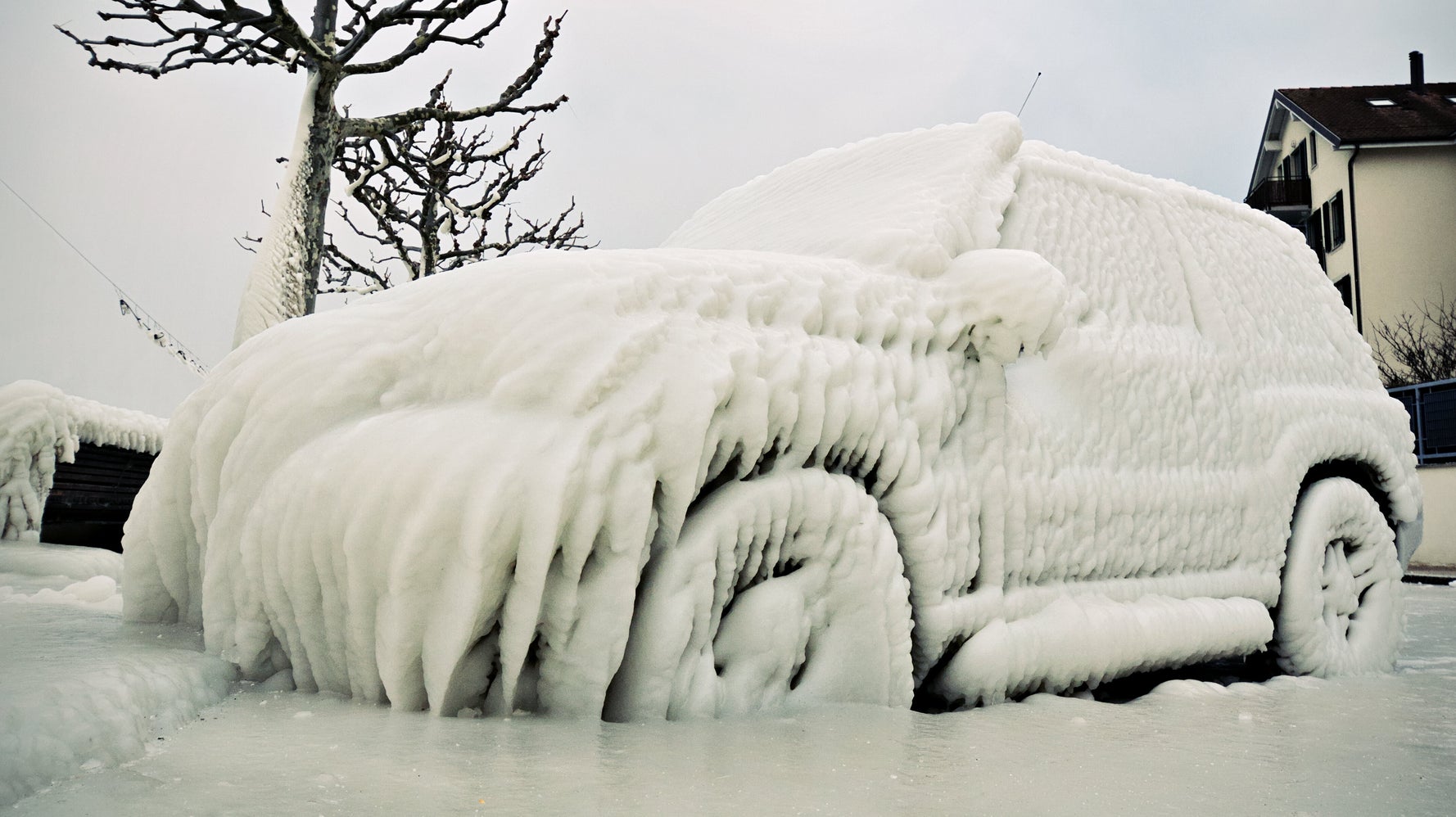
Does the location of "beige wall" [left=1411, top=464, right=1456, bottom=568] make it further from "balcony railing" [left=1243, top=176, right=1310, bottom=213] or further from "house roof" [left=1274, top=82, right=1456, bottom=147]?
"balcony railing" [left=1243, top=176, right=1310, bottom=213]

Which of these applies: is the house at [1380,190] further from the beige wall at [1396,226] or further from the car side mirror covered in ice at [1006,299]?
the car side mirror covered in ice at [1006,299]

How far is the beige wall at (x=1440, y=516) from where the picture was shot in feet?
32.8

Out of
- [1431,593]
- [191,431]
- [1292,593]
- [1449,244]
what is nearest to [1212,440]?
[1292,593]

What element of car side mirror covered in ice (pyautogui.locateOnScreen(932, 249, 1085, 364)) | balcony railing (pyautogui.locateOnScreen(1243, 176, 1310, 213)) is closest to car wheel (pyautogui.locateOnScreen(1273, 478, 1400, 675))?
car side mirror covered in ice (pyautogui.locateOnScreen(932, 249, 1085, 364))

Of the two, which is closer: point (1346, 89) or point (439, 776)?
point (439, 776)

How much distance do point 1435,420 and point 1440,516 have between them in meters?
1.35

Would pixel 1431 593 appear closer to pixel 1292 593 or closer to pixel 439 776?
pixel 1292 593

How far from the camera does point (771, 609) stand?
182 centimetres

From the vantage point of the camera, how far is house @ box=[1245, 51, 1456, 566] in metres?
15.4

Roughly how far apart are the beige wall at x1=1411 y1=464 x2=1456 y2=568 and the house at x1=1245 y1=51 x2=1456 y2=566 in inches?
159

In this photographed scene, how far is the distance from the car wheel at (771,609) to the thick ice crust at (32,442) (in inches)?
106

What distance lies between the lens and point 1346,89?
18.8 m

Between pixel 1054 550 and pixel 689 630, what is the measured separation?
4.35 feet

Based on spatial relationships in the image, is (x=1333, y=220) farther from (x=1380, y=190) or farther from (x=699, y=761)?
(x=699, y=761)
